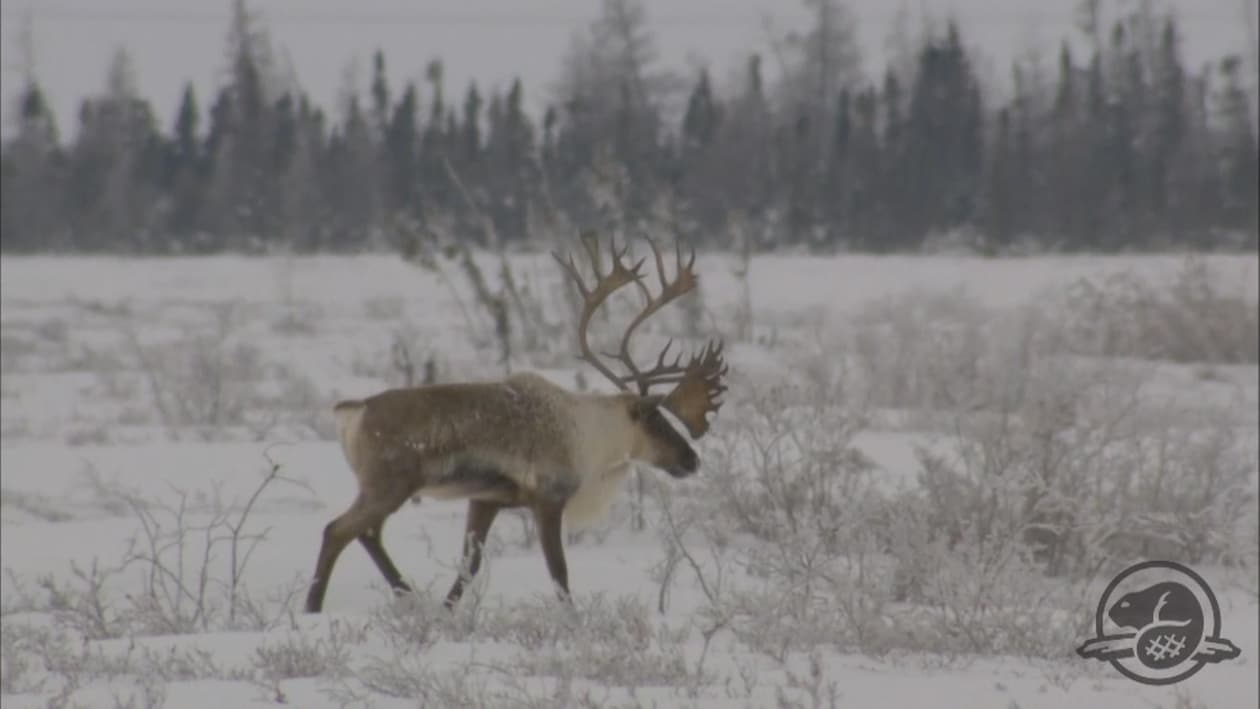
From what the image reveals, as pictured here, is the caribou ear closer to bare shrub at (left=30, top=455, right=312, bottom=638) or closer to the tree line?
bare shrub at (left=30, top=455, right=312, bottom=638)

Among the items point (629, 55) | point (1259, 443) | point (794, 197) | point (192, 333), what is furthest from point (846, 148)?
point (1259, 443)

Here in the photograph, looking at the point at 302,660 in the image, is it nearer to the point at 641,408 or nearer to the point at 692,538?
the point at 641,408

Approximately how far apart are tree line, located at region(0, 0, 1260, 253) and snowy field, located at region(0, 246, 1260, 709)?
8168 millimetres

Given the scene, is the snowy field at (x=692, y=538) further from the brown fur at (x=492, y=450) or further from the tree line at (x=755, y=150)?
the tree line at (x=755, y=150)

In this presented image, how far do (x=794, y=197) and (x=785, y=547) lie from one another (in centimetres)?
3024

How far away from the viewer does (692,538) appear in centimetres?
830

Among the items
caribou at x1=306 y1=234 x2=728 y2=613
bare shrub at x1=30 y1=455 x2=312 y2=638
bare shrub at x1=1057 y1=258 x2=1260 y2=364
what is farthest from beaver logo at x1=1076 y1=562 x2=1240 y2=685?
bare shrub at x1=1057 y1=258 x2=1260 y2=364

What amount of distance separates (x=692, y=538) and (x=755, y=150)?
30.2 meters

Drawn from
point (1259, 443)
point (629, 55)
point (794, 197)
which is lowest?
point (1259, 443)

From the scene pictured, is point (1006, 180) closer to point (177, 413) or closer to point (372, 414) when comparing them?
point (177, 413)

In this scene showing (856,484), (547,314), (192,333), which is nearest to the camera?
(856,484)

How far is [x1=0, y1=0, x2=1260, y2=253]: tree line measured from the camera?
981 inches

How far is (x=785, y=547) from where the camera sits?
6559 millimetres

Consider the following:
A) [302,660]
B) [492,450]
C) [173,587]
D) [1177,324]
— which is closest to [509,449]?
[492,450]
